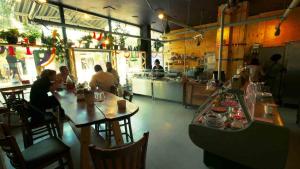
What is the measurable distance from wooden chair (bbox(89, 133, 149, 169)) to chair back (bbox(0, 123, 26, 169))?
82 centimetres

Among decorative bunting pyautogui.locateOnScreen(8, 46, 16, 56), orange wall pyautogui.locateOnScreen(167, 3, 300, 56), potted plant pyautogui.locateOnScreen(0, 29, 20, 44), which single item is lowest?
decorative bunting pyautogui.locateOnScreen(8, 46, 16, 56)

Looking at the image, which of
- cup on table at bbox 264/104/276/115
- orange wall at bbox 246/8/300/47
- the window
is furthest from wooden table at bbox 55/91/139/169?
orange wall at bbox 246/8/300/47

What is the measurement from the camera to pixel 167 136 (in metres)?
3.09

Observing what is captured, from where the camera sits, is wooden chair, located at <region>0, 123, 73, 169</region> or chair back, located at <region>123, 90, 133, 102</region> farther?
chair back, located at <region>123, 90, 133, 102</region>

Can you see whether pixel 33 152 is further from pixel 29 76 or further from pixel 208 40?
pixel 208 40

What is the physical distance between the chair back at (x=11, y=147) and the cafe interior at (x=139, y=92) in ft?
0.03

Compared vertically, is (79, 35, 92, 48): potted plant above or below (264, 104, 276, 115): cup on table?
above

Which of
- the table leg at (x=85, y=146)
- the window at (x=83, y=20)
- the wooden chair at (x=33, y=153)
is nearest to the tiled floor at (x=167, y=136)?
the table leg at (x=85, y=146)

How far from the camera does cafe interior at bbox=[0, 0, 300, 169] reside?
1621mm

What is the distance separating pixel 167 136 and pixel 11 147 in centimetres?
245

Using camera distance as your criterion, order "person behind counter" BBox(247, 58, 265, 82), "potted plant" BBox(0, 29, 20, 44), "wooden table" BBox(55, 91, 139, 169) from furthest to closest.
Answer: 1. "potted plant" BBox(0, 29, 20, 44)
2. "person behind counter" BBox(247, 58, 265, 82)
3. "wooden table" BBox(55, 91, 139, 169)

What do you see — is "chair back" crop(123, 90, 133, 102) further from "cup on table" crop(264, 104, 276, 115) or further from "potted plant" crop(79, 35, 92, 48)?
"potted plant" crop(79, 35, 92, 48)

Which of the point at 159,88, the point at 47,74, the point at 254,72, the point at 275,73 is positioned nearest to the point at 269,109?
the point at 254,72

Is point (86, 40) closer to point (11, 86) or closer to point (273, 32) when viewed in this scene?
point (11, 86)
